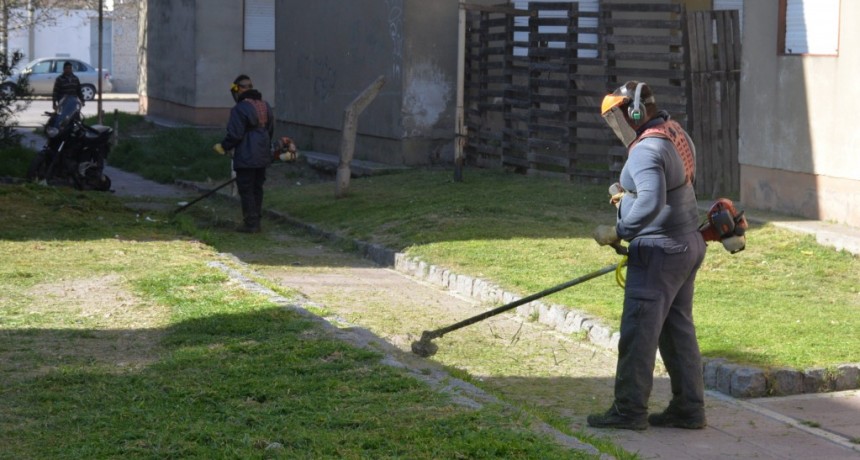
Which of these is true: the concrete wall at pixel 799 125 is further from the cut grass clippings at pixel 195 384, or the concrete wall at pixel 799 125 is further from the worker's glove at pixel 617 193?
the cut grass clippings at pixel 195 384

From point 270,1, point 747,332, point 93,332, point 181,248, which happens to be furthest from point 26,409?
point 270,1

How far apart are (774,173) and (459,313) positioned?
16.2 feet

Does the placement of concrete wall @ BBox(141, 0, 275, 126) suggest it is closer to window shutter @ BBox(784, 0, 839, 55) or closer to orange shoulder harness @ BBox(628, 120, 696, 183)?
window shutter @ BBox(784, 0, 839, 55)

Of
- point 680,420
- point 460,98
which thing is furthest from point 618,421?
point 460,98

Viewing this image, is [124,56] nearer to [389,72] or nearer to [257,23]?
[257,23]

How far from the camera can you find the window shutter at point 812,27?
1212cm

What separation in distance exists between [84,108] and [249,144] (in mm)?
27287

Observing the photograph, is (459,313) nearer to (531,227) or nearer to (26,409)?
(531,227)

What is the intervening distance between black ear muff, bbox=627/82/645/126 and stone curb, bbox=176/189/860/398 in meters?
1.81

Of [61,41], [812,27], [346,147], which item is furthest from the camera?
[61,41]

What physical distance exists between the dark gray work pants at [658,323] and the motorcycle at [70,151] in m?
11.7

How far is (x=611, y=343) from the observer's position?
8273 millimetres

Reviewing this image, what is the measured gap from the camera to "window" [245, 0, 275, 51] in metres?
28.9

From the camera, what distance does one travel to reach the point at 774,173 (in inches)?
515
